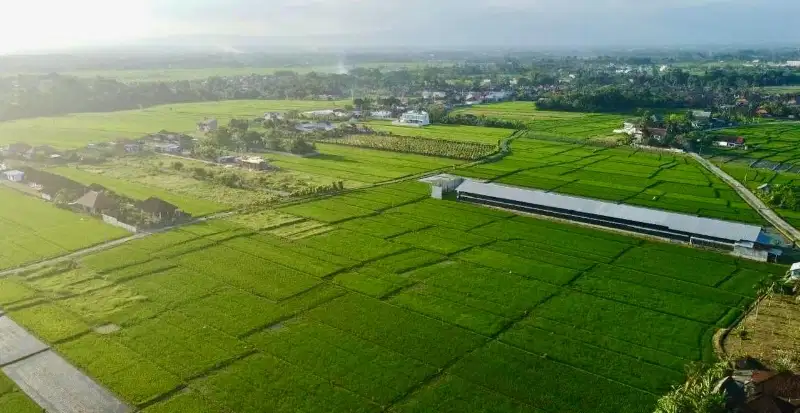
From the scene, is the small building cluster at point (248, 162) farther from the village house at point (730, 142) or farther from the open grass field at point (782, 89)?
the open grass field at point (782, 89)

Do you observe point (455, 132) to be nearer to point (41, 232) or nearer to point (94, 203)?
point (94, 203)

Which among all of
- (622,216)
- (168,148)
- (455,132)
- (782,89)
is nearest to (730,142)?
(455,132)

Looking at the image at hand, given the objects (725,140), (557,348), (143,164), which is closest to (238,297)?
(557,348)

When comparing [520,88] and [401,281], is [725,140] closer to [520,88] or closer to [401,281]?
[401,281]

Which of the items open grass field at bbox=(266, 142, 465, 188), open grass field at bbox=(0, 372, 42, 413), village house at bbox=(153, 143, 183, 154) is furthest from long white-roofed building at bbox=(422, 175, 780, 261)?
village house at bbox=(153, 143, 183, 154)

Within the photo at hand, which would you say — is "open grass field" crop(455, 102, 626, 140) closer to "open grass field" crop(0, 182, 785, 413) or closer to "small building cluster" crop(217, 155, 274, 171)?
"small building cluster" crop(217, 155, 274, 171)
